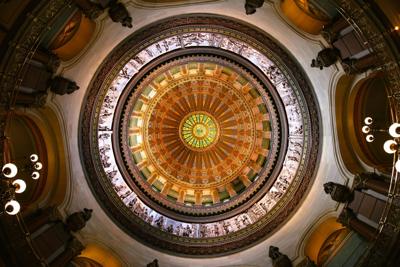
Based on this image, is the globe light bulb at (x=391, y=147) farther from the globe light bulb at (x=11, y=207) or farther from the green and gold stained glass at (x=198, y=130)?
the green and gold stained glass at (x=198, y=130)

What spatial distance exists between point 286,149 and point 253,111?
3708mm

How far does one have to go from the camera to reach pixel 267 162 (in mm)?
16875

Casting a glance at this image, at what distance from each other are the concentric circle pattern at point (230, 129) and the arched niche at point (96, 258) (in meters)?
1.26

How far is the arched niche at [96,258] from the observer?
46.3 feet

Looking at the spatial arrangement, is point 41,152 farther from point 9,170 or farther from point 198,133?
point 198,133

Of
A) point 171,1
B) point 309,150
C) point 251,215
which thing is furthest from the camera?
point 251,215

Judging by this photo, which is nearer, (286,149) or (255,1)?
(255,1)

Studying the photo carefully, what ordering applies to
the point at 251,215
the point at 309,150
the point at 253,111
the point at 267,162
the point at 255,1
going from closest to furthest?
the point at 255,1 < the point at 309,150 < the point at 251,215 < the point at 267,162 < the point at 253,111

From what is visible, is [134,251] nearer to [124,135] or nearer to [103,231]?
[103,231]

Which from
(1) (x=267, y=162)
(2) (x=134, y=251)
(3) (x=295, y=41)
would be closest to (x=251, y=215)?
(1) (x=267, y=162)

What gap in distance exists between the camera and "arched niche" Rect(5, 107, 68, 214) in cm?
1184

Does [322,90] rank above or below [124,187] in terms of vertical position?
above

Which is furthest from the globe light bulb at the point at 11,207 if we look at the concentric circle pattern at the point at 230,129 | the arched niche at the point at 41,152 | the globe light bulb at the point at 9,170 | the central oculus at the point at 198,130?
the central oculus at the point at 198,130

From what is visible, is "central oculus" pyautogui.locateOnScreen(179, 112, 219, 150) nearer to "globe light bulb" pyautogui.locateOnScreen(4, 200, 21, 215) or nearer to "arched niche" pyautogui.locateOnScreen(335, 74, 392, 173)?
"arched niche" pyautogui.locateOnScreen(335, 74, 392, 173)
